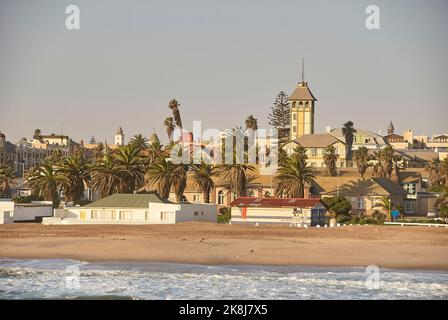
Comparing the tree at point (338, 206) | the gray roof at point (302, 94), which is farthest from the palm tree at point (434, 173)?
the tree at point (338, 206)

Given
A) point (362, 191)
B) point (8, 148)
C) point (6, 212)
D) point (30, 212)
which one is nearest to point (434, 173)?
point (362, 191)

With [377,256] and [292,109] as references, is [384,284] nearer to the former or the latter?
[377,256]

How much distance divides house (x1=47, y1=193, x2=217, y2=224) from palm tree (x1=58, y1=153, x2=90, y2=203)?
541 inches

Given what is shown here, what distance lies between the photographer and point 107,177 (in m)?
91.6

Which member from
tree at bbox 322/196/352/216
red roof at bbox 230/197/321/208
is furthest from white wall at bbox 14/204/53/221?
tree at bbox 322/196/352/216

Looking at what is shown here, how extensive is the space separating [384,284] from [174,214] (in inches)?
1284

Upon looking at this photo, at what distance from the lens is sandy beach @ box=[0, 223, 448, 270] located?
52688 mm

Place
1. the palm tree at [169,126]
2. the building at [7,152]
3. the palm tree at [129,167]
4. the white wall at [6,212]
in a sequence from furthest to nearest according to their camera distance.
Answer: the building at [7,152]
the palm tree at [169,126]
the palm tree at [129,167]
the white wall at [6,212]

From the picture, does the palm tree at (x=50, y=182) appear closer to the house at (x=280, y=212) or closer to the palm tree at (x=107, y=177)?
the palm tree at (x=107, y=177)

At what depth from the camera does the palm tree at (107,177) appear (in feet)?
300

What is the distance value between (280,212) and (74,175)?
24281 mm

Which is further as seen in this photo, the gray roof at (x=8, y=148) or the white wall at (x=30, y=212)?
the gray roof at (x=8, y=148)

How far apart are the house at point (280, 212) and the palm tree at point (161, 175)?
43.1 ft
